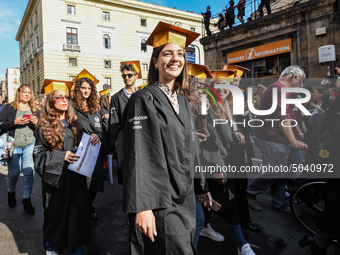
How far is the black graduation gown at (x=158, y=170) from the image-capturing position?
128cm

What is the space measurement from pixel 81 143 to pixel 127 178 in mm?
1381

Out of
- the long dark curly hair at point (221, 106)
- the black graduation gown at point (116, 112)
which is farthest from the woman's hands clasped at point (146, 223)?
the black graduation gown at point (116, 112)

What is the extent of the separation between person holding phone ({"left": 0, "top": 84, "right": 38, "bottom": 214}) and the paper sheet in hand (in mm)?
1674

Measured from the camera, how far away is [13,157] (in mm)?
3717

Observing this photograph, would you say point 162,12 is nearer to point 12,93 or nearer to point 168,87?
point 168,87

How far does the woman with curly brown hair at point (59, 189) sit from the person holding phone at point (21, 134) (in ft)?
5.22

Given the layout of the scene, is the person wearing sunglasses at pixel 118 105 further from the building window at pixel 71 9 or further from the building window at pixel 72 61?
the building window at pixel 71 9

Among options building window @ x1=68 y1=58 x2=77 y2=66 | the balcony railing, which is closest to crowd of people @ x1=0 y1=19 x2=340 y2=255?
the balcony railing

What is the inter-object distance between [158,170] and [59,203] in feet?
4.83

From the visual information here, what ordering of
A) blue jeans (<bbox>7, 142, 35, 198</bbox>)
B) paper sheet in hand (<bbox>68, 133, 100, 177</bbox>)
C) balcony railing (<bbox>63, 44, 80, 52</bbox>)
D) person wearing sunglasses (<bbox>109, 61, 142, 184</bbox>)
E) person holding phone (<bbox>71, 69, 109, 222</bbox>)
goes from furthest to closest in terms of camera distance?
1. balcony railing (<bbox>63, 44, 80, 52</bbox>)
2. blue jeans (<bbox>7, 142, 35, 198</bbox>)
3. person wearing sunglasses (<bbox>109, 61, 142, 184</bbox>)
4. person holding phone (<bbox>71, 69, 109, 222</bbox>)
5. paper sheet in hand (<bbox>68, 133, 100, 177</bbox>)

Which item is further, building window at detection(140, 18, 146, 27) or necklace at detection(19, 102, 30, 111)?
building window at detection(140, 18, 146, 27)

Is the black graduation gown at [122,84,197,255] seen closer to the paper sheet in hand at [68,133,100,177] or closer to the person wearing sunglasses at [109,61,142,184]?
the paper sheet in hand at [68,133,100,177]

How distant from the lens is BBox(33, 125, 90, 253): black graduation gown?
218 cm

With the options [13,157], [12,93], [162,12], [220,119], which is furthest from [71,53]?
[12,93]
